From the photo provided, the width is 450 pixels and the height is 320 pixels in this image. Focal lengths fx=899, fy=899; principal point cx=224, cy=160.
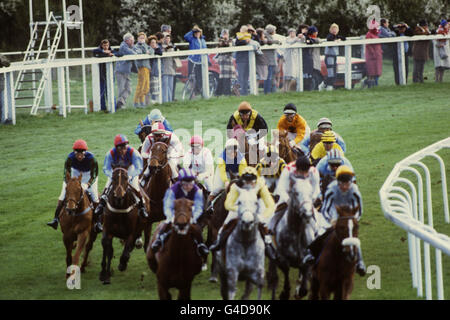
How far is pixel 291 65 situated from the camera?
2367 cm

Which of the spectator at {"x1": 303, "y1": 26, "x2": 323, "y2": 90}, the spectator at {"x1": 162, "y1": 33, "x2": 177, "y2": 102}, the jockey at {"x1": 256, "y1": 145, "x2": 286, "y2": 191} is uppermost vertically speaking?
the spectator at {"x1": 303, "y1": 26, "x2": 323, "y2": 90}

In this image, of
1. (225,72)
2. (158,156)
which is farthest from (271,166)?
(225,72)

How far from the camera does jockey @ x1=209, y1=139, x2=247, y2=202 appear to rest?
10984 millimetres

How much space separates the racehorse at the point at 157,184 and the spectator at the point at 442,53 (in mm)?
14962

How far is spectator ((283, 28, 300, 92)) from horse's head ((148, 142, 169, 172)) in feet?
39.5

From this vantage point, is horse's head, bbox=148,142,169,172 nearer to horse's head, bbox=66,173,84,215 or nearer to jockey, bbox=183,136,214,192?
jockey, bbox=183,136,214,192

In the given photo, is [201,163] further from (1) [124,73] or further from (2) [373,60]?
(2) [373,60]

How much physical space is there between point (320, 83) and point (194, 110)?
429 cm

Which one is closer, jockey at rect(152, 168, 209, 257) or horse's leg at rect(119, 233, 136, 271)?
jockey at rect(152, 168, 209, 257)

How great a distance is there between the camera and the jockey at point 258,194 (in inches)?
356

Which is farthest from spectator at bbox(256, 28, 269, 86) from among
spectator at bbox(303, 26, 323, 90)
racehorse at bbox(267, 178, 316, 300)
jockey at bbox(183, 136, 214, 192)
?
racehorse at bbox(267, 178, 316, 300)

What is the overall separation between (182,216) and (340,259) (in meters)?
1.55
